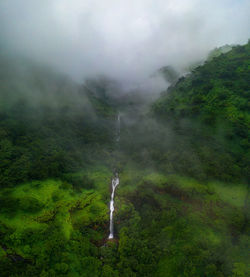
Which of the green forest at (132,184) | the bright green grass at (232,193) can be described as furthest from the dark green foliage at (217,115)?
the bright green grass at (232,193)

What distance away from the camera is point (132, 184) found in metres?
49.1

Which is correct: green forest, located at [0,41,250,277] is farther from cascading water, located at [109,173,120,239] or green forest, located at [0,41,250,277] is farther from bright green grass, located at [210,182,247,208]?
cascading water, located at [109,173,120,239]

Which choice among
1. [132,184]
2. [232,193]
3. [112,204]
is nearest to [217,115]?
[232,193]

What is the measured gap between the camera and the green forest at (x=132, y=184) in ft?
99.4

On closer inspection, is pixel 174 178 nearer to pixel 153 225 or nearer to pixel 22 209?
pixel 153 225

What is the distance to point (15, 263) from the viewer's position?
92.6 ft

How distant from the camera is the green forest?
30297mm

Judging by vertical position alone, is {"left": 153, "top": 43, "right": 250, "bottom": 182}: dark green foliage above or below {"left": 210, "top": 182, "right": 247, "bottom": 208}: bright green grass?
above

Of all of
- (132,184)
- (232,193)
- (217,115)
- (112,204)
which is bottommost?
(112,204)

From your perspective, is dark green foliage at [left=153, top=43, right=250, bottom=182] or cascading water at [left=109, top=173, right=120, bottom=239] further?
dark green foliage at [left=153, top=43, right=250, bottom=182]

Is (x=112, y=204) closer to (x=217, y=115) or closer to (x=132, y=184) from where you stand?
(x=132, y=184)

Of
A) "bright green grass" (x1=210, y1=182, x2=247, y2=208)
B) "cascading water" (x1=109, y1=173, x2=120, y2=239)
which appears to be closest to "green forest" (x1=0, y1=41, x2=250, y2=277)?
"bright green grass" (x1=210, y1=182, x2=247, y2=208)

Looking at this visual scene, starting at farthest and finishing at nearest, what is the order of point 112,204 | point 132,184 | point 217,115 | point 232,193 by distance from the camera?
1. point 217,115
2. point 132,184
3. point 112,204
4. point 232,193

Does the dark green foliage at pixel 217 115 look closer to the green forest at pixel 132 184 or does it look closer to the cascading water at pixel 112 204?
the green forest at pixel 132 184
